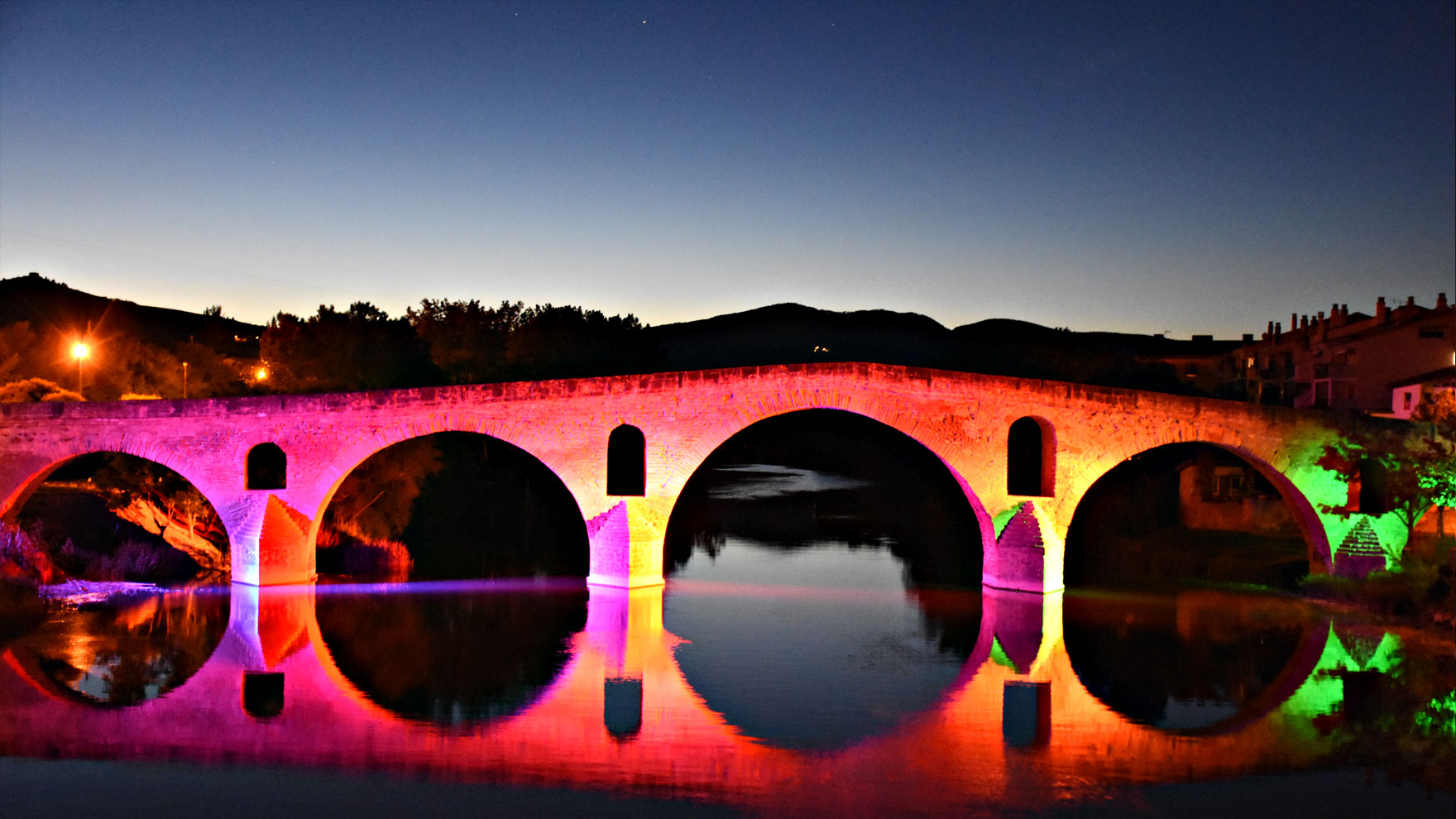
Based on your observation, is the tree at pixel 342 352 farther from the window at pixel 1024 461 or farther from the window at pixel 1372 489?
the window at pixel 1372 489

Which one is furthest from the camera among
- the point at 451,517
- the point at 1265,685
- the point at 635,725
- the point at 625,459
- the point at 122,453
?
the point at 625,459

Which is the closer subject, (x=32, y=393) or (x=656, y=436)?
(x=656, y=436)

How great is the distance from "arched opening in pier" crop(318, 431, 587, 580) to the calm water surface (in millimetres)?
4642

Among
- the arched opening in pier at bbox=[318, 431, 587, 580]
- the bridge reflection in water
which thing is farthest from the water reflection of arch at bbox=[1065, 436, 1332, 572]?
the arched opening in pier at bbox=[318, 431, 587, 580]

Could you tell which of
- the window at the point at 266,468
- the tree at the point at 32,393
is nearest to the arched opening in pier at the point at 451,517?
the window at the point at 266,468

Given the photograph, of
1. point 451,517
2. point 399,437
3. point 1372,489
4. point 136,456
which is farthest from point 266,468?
point 1372,489

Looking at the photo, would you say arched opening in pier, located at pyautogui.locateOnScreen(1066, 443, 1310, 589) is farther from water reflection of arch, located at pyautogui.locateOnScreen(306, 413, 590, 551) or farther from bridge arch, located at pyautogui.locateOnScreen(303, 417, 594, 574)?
water reflection of arch, located at pyautogui.locateOnScreen(306, 413, 590, 551)

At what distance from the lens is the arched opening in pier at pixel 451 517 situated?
93.5ft

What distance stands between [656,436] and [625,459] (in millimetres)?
14766

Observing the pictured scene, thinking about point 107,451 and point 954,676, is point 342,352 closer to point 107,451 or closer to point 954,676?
point 107,451

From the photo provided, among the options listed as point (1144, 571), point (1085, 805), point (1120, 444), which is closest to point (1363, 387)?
point (1144, 571)

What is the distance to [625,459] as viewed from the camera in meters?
37.9

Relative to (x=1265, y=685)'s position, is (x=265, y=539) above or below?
above

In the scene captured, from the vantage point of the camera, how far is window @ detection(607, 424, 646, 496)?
37750 millimetres
